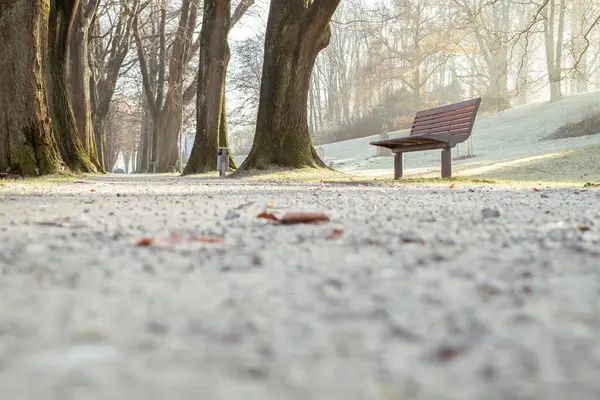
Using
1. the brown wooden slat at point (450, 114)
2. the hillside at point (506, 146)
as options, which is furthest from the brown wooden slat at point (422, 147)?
the hillside at point (506, 146)

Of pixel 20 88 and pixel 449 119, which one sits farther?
pixel 449 119

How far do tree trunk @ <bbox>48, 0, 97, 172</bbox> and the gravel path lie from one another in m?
9.93

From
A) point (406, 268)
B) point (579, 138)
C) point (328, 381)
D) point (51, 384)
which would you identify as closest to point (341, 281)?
point (406, 268)

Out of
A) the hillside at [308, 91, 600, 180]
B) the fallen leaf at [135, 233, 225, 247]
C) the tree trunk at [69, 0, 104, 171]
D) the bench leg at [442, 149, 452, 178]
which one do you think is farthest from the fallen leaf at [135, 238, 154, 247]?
the tree trunk at [69, 0, 104, 171]

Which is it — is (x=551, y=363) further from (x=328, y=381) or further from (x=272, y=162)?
(x=272, y=162)

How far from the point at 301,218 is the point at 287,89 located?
8528 millimetres

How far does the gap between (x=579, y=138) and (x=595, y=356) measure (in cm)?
2101

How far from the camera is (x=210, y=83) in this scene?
47.5ft

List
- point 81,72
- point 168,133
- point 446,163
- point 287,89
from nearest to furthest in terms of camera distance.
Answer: point 446,163 → point 287,89 → point 81,72 → point 168,133

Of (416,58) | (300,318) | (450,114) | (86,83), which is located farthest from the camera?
(416,58)

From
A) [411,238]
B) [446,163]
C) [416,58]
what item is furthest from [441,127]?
[416,58]

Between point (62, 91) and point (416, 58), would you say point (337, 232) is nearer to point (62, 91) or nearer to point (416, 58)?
point (62, 91)

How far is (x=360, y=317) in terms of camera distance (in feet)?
3.86

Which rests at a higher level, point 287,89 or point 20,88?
point 287,89
